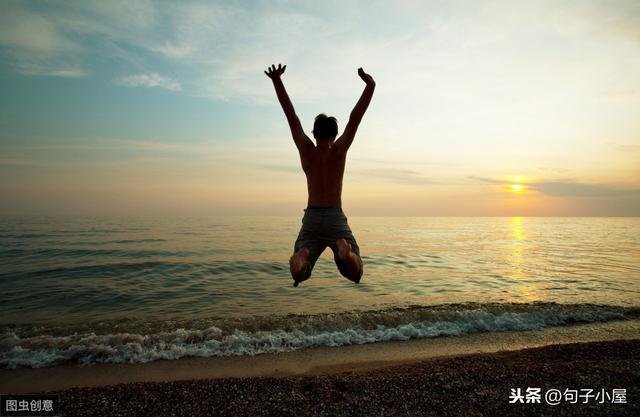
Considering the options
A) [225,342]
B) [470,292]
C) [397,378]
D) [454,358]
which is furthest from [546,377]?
[470,292]

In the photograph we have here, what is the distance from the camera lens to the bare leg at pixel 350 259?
454 centimetres

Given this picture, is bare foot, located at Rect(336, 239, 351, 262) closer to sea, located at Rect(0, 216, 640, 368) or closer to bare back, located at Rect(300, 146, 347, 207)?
bare back, located at Rect(300, 146, 347, 207)

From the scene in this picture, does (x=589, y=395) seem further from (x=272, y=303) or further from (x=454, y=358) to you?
(x=272, y=303)

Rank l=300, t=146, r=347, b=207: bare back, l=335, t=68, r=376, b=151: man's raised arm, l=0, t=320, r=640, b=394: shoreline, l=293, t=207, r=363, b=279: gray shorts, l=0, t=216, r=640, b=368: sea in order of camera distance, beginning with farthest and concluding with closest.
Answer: l=0, t=216, r=640, b=368: sea
l=0, t=320, r=640, b=394: shoreline
l=293, t=207, r=363, b=279: gray shorts
l=300, t=146, r=347, b=207: bare back
l=335, t=68, r=376, b=151: man's raised arm

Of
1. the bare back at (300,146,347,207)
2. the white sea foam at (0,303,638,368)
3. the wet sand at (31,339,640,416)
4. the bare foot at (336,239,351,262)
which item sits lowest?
the white sea foam at (0,303,638,368)

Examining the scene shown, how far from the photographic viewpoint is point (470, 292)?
49.7ft

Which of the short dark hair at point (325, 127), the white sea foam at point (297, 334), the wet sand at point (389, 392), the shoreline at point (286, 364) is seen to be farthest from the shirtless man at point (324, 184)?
the white sea foam at point (297, 334)

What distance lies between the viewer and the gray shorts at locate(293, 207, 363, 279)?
4.77m

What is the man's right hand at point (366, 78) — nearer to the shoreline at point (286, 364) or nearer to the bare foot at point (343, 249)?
the bare foot at point (343, 249)

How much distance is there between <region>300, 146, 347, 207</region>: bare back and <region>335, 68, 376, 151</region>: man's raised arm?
0.13 m

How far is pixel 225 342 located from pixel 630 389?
28.6ft

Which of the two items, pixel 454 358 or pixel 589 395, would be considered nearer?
pixel 589 395

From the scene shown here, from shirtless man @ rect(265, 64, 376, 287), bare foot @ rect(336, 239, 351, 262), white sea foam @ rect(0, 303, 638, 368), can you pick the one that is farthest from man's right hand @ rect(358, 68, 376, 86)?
white sea foam @ rect(0, 303, 638, 368)

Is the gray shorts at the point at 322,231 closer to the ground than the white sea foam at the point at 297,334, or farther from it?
farther from it
